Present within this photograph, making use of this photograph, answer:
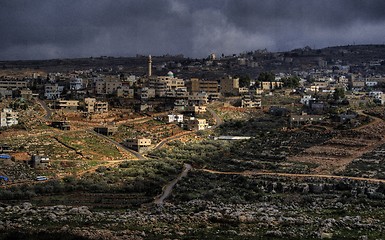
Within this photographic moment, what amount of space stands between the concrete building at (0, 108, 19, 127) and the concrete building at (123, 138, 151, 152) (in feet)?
51.0

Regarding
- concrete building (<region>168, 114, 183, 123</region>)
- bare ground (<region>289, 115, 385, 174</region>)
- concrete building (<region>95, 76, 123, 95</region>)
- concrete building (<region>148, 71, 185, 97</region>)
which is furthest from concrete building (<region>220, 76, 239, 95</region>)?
bare ground (<region>289, 115, 385, 174</region>)

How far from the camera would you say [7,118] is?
77688 millimetres

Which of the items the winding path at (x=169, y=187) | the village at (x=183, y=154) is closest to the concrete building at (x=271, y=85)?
the village at (x=183, y=154)

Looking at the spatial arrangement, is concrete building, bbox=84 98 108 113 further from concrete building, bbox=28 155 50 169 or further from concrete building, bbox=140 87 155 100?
concrete building, bbox=28 155 50 169

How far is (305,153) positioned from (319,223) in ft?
88.0

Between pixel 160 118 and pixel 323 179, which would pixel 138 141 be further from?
pixel 323 179

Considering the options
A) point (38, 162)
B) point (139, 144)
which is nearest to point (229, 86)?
point (139, 144)

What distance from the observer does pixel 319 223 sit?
122ft

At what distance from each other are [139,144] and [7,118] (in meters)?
18.2

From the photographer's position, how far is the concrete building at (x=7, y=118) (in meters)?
77.1

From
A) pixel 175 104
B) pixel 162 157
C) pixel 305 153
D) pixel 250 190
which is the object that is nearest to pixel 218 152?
pixel 162 157

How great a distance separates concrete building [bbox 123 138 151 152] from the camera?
72000 millimetres

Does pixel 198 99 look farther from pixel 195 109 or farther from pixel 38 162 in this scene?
pixel 38 162

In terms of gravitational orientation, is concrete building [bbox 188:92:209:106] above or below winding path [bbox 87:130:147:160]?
above
